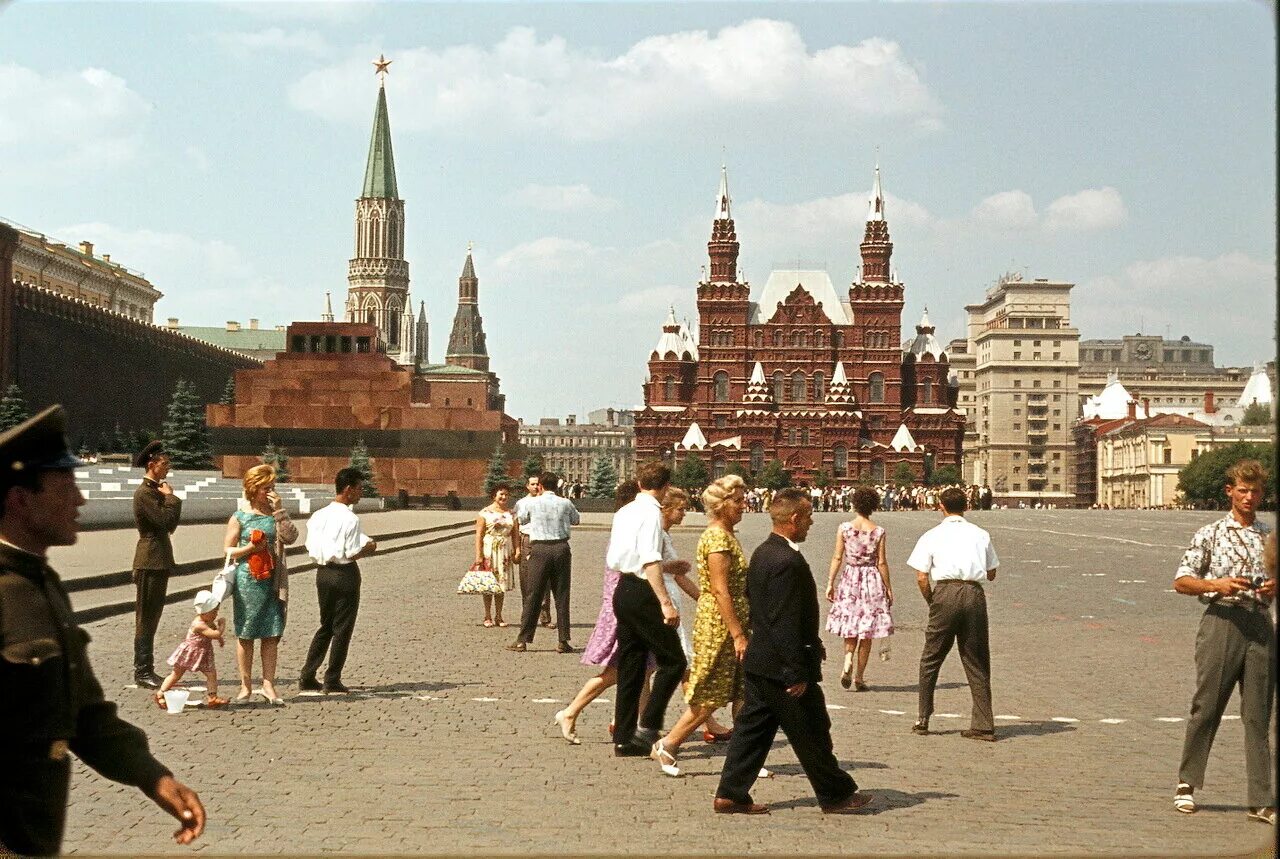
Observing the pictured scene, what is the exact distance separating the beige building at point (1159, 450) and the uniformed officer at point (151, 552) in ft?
395

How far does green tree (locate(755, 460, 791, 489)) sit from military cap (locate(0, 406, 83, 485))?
120757mm

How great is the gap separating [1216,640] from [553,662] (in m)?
7.22

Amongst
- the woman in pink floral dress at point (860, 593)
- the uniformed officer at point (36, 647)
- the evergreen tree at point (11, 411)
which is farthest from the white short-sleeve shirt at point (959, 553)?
the evergreen tree at point (11, 411)

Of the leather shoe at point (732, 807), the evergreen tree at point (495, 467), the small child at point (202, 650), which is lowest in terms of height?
the leather shoe at point (732, 807)

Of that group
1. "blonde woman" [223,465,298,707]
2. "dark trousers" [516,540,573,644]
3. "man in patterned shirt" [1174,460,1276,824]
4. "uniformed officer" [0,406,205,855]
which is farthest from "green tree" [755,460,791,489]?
"uniformed officer" [0,406,205,855]

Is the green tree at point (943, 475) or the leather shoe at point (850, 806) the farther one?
the green tree at point (943, 475)

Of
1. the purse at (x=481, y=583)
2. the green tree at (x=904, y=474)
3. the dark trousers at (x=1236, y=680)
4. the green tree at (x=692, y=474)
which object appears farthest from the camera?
the green tree at (x=904, y=474)

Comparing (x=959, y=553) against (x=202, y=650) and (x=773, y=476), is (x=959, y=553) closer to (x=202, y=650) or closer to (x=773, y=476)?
(x=202, y=650)

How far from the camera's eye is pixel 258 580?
10680 millimetres

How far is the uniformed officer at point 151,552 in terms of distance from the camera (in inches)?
437

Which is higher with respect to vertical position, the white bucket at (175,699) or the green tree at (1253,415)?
→ the green tree at (1253,415)

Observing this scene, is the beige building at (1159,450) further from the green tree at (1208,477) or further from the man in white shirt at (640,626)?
Answer: the man in white shirt at (640,626)

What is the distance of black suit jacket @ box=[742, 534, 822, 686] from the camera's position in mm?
7320

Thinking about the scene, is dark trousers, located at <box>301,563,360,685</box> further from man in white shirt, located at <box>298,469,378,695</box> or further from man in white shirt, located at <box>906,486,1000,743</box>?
man in white shirt, located at <box>906,486,1000,743</box>
